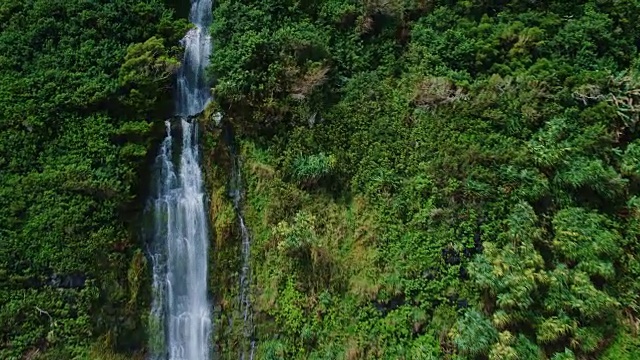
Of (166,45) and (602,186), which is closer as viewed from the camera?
(602,186)

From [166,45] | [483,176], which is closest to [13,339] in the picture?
[166,45]

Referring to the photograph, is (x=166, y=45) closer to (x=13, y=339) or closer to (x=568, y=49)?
(x=13, y=339)

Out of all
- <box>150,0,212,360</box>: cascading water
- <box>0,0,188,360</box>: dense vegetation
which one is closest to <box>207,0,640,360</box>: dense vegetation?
<box>150,0,212,360</box>: cascading water

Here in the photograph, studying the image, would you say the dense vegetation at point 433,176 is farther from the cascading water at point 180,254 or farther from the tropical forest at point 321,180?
the cascading water at point 180,254

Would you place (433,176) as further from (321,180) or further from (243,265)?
(243,265)

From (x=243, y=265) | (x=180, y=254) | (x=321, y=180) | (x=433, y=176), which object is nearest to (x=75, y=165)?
(x=180, y=254)

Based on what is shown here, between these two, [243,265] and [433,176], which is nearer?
[433,176]

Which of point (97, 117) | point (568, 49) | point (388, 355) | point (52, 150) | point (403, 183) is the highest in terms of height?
point (568, 49)
